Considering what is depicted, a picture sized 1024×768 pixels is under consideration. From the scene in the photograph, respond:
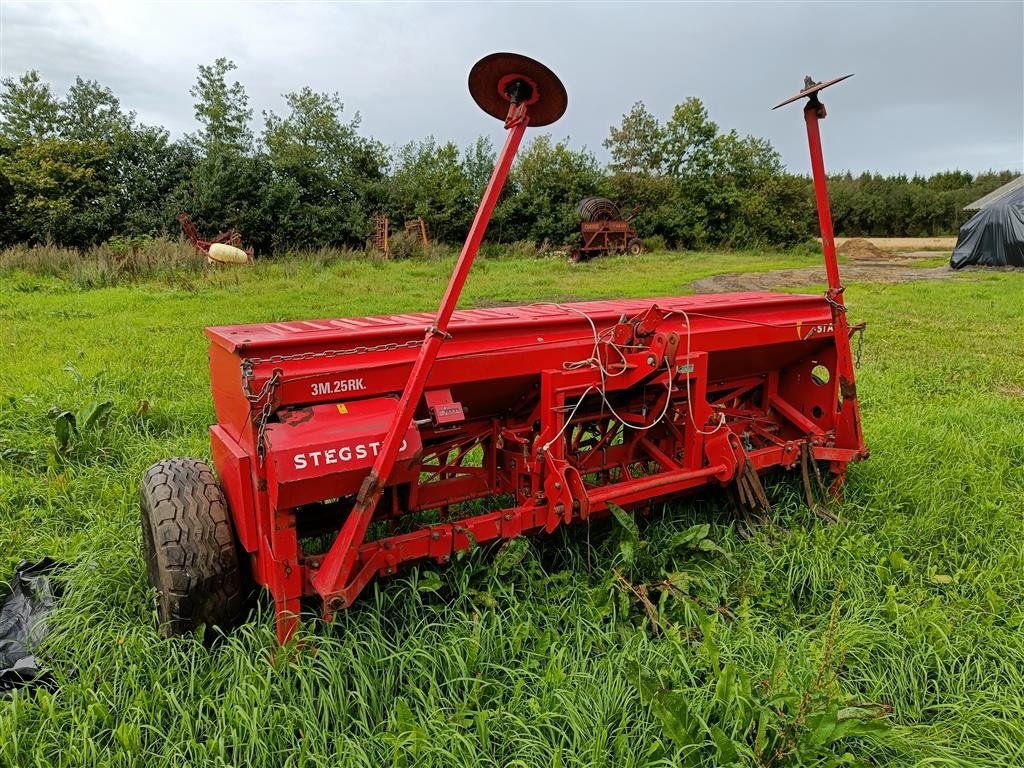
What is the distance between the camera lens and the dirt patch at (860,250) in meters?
28.3

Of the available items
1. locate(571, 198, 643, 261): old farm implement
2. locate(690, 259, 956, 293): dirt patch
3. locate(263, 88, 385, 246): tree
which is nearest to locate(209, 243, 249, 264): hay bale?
locate(263, 88, 385, 246): tree

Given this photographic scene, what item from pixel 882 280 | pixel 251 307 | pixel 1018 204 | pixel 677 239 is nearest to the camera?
pixel 251 307

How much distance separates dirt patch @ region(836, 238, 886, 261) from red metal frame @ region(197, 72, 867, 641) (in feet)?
89.0

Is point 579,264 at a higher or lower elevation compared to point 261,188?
lower

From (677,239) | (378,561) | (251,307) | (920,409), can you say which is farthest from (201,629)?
(677,239)

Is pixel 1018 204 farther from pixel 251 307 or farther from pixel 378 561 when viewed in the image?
pixel 378 561

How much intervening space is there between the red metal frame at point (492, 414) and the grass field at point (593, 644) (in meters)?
0.30

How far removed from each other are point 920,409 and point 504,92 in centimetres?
521

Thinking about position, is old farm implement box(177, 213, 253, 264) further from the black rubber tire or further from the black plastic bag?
the black rubber tire

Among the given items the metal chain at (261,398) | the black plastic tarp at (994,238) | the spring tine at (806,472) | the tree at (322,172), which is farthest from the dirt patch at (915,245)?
the metal chain at (261,398)

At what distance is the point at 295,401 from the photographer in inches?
A: 104

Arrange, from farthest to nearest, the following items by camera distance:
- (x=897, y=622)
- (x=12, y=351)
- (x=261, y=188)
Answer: (x=261, y=188) < (x=12, y=351) < (x=897, y=622)

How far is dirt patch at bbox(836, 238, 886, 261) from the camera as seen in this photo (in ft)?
93.0

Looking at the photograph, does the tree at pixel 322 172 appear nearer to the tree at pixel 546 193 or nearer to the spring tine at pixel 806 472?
the tree at pixel 546 193
